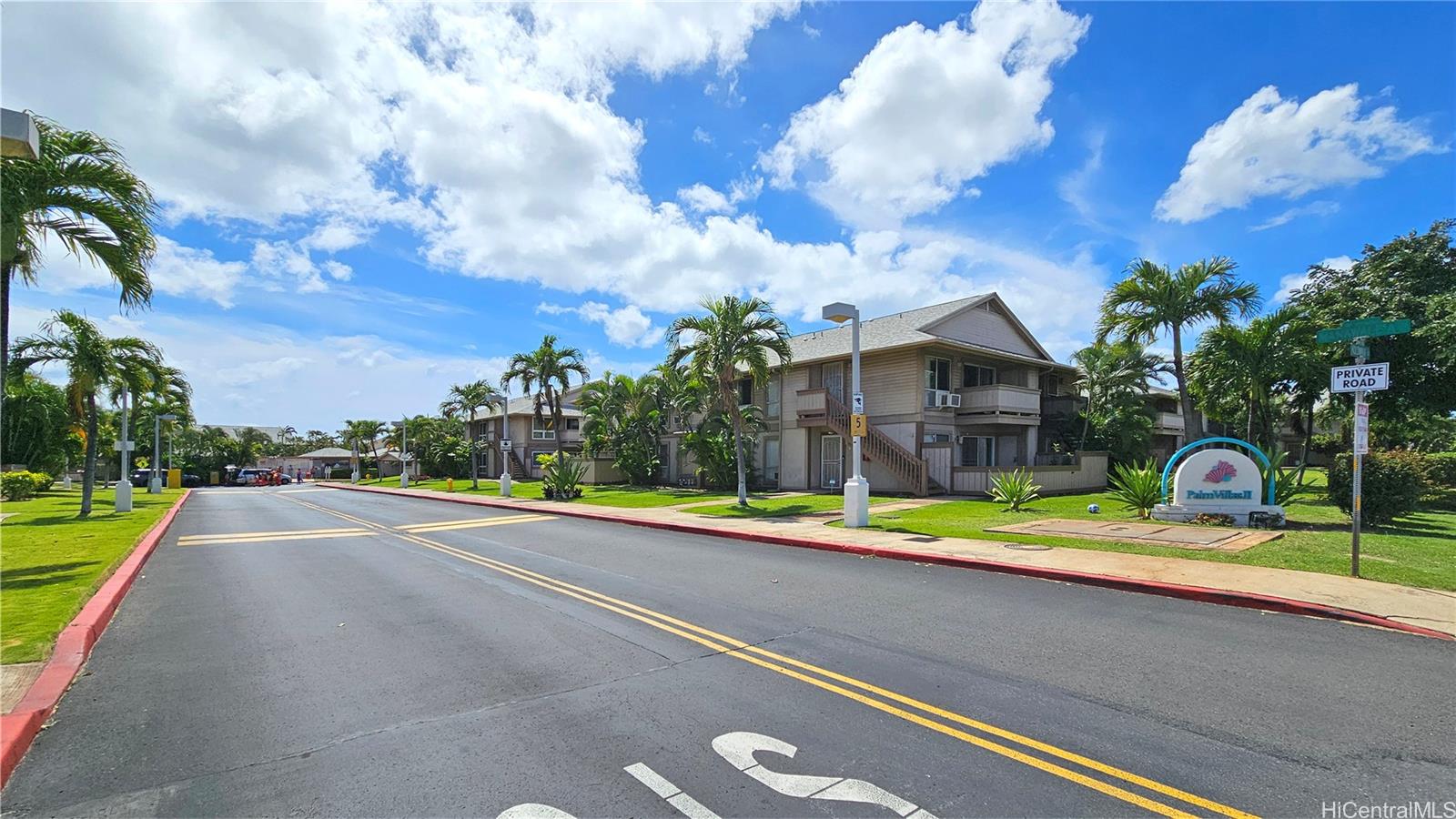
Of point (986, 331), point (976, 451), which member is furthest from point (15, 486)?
point (986, 331)

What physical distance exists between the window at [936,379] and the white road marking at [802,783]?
2277 centimetres

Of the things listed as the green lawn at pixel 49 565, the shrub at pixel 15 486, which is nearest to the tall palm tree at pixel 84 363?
the green lawn at pixel 49 565

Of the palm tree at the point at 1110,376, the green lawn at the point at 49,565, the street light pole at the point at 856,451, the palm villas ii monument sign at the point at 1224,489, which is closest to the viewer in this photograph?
the green lawn at the point at 49,565

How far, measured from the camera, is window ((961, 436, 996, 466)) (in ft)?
91.9

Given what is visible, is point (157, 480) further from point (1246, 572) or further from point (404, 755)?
point (1246, 572)

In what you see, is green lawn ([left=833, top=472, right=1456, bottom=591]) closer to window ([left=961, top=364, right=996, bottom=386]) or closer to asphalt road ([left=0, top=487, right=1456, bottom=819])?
asphalt road ([left=0, top=487, right=1456, bottom=819])

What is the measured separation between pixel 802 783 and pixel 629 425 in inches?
1246

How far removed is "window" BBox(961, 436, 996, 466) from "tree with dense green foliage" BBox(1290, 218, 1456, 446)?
445 inches

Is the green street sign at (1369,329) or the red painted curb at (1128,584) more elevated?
the green street sign at (1369,329)

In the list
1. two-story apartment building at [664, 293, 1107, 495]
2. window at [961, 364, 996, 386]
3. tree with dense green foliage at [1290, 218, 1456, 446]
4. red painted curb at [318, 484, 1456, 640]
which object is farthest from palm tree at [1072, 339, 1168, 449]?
red painted curb at [318, 484, 1456, 640]

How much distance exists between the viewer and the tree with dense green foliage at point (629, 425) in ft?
112

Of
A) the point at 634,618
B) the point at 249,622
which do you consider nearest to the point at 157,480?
the point at 249,622

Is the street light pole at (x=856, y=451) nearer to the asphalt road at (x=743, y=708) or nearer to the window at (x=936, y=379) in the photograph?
the asphalt road at (x=743, y=708)

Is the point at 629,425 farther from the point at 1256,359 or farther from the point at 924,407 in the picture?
the point at 1256,359
